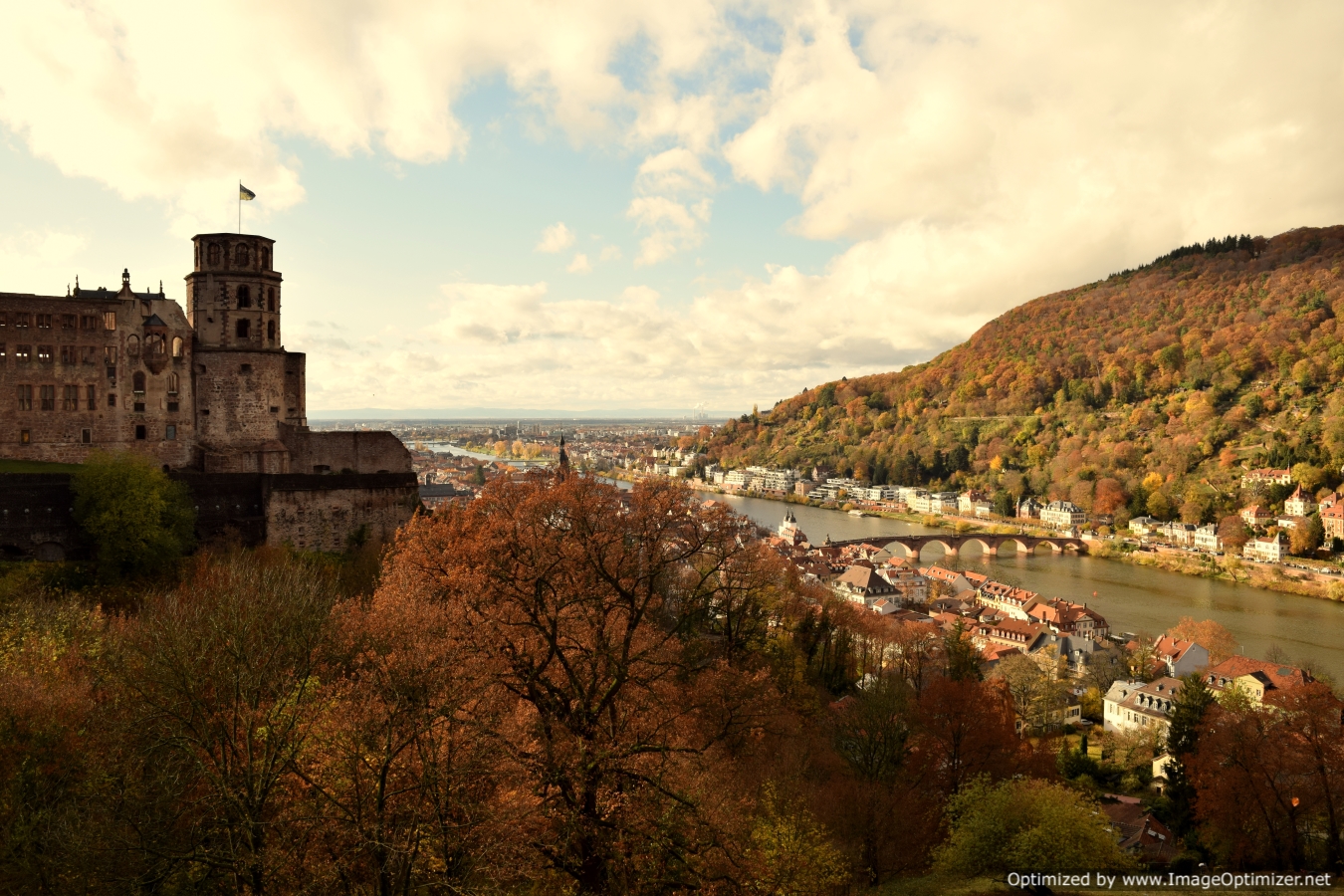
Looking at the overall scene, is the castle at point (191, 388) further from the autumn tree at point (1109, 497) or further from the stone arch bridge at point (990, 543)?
the autumn tree at point (1109, 497)

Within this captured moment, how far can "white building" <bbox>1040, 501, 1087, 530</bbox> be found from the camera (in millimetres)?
65375

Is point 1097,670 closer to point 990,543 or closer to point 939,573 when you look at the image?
point 939,573

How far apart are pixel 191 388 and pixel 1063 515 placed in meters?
64.4

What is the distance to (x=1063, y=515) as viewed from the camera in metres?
66.0

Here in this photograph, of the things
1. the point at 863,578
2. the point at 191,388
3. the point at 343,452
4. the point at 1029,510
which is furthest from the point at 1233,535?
the point at 191,388

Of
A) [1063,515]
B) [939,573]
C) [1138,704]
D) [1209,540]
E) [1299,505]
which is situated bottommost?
[1138,704]

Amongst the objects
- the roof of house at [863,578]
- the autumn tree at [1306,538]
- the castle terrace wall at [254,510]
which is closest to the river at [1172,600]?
the autumn tree at [1306,538]

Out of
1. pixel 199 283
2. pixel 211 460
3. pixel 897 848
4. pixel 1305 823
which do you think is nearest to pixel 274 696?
pixel 897 848

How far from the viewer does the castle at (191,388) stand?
1723 centimetres

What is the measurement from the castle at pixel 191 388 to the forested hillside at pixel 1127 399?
58.8m

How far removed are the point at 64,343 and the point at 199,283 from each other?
9.67ft

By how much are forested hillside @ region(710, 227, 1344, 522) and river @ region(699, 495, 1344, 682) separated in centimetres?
1485

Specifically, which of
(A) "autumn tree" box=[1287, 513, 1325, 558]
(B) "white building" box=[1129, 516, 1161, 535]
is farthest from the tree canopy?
(B) "white building" box=[1129, 516, 1161, 535]

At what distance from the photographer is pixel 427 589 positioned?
1090 centimetres
